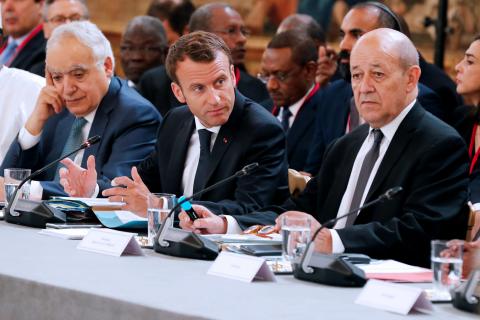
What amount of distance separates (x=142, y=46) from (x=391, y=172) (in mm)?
4683

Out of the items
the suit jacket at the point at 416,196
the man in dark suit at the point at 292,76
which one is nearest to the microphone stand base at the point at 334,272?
the suit jacket at the point at 416,196

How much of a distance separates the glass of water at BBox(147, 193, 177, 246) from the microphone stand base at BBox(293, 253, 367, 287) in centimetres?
81

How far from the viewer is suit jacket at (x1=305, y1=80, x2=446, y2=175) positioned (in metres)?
6.84

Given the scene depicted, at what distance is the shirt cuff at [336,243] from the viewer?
3.96 m

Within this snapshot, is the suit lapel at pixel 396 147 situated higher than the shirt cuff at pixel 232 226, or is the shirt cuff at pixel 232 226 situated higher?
the suit lapel at pixel 396 147

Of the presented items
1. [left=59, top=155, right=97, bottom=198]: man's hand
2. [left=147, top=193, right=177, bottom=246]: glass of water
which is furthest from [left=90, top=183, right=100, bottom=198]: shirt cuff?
[left=147, top=193, right=177, bottom=246]: glass of water

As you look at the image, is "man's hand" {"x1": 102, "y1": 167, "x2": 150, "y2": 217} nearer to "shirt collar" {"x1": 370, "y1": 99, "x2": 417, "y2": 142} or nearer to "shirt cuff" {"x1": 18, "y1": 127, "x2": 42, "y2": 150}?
"shirt collar" {"x1": 370, "y1": 99, "x2": 417, "y2": 142}

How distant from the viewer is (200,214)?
14.5 ft

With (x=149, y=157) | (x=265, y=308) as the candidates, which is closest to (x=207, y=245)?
(x=265, y=308)

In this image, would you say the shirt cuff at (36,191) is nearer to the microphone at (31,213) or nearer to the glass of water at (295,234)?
the microphone at (31,213)

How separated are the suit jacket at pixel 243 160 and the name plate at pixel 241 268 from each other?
133cm

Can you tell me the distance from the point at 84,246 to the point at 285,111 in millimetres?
3733

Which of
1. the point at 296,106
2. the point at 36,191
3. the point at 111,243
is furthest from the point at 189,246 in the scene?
the point at 296,106

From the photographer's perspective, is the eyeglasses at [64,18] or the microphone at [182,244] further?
the eyeglasses at [64,18]
